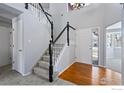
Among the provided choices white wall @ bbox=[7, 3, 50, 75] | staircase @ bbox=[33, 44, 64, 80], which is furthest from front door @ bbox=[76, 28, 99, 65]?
white wall @ bbox=[7, 3, 50, 75]

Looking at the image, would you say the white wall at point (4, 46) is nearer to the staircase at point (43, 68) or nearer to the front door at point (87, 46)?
the staircase at point (43, 68)

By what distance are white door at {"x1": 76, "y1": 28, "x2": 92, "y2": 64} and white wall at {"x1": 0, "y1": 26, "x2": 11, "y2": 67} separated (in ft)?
10.8

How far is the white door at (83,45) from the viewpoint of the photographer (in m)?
5.50

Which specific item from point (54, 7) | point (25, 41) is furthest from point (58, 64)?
point (54, 7)

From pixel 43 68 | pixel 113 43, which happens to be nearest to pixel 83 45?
pixel 113 43

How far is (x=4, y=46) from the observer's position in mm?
5562

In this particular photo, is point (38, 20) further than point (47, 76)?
Yes

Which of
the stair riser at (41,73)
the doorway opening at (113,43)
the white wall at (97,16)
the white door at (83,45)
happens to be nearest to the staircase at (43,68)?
the stair riser at (41,73)

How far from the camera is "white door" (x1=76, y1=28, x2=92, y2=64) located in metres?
5.50

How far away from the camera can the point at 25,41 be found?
3973 mm

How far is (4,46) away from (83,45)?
3611 mm

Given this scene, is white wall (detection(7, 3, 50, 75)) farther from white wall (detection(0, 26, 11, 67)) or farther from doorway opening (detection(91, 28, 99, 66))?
doorway opening (detection(91, 28, 99, 66))
